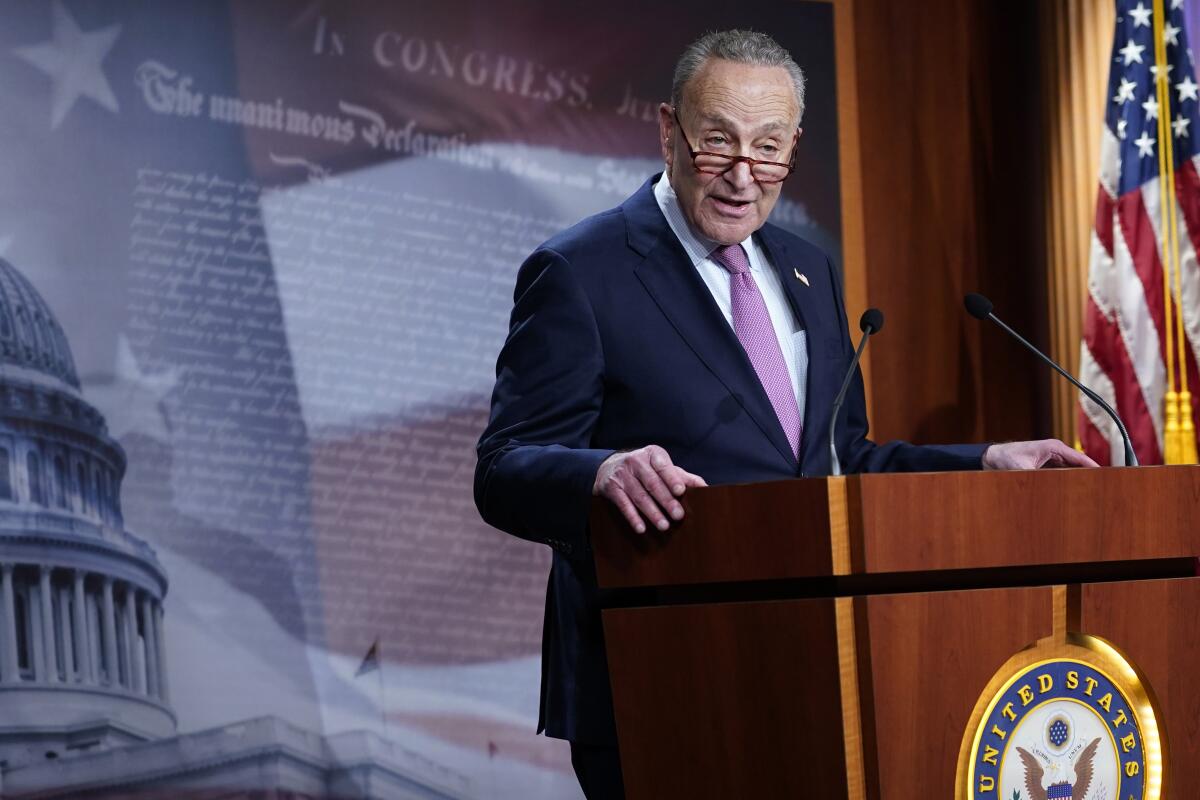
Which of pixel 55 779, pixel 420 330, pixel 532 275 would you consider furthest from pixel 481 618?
pixel 532 275

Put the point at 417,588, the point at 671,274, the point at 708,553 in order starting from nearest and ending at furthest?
the point at 708,553
the point at 671,274
the point at 417,588

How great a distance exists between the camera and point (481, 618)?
4.17 m

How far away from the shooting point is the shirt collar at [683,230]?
1.93 meters

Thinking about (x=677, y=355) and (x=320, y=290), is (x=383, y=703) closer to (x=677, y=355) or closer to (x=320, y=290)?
(x=320, y=290)

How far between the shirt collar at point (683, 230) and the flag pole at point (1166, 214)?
2.48 m

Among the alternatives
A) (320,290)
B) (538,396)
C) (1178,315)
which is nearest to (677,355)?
(538,396)

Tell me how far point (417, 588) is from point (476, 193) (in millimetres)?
1218

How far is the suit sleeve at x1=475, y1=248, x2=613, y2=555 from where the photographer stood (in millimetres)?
1634

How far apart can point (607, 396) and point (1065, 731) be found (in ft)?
2.29

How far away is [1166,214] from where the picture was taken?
4129mm

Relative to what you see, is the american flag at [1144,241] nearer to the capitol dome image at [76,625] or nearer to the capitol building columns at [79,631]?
the capitol dome image at [76,625]

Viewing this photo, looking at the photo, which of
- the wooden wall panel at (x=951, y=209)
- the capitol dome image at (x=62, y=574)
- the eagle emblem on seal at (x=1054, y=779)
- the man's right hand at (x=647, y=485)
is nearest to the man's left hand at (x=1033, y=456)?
the eagle emblem on seal at (x=1054, y=779)

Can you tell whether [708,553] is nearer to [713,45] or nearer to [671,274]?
[671,274]

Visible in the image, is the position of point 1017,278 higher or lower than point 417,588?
higher
